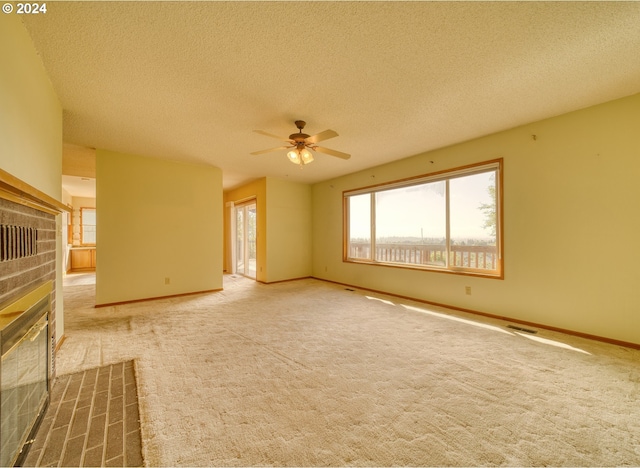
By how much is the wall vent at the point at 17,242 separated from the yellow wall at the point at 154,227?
3083 mm

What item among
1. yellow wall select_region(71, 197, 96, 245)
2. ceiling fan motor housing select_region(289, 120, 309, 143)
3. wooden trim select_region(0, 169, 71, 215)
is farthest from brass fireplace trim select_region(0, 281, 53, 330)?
yellow wall select_region(71, 197, 96, 245)

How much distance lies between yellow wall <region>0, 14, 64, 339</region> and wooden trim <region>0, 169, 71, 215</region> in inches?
9.4

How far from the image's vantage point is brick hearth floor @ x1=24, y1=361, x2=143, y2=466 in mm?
1329

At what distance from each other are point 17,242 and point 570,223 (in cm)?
462

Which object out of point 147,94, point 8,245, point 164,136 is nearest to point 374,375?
point 8,245

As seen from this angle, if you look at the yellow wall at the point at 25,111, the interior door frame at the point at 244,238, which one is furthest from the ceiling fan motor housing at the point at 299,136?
the interior door frame at the point at 244,238

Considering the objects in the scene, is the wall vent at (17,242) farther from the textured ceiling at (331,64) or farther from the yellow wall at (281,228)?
the yellow wall at (281,228)

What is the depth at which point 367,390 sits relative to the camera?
1897 millimetres

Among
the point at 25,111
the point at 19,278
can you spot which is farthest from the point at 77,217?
the point at 19,278

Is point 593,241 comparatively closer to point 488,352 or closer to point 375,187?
point 488,352

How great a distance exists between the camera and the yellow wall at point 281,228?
19.9ft

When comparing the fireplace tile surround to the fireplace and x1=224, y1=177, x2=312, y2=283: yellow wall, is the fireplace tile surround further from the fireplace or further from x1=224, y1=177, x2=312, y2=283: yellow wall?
x1=224, y1=177, x2=312, y2=283: yellow wall

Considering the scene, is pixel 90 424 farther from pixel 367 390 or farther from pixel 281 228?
pixel 281 228

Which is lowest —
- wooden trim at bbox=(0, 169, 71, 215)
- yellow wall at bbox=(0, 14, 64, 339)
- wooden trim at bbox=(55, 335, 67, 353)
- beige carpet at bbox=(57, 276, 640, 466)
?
beige carpet at bbox=(57, 276, 640, 466)
